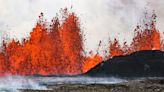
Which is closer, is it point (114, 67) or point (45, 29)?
point (114, 67)

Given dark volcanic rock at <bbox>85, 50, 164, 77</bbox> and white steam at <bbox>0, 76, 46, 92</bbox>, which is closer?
white steam at <bbox>0, 76, 46, 92</bbox>

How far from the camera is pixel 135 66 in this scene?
85.6 metres

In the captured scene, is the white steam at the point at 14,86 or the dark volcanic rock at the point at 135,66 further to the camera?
the dark volcanic rock at the point at 135,66

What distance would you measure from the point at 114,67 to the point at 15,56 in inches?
2225

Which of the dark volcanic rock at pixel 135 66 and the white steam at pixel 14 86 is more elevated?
the dark volcanic rock at pixel 135 66

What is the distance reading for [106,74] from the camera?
274ft

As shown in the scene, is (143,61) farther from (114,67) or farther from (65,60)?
(65,60)

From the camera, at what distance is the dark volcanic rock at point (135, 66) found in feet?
273

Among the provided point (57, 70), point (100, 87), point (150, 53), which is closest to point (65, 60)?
point (57, 70)

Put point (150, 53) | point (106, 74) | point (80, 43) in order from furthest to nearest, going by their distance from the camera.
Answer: point (80, 43), point (150, 53), point (106, 74)

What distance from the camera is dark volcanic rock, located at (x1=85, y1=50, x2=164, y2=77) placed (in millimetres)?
83312

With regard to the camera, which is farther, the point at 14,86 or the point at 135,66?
the point at 135,66

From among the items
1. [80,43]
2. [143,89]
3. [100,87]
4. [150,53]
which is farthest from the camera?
[80,43]

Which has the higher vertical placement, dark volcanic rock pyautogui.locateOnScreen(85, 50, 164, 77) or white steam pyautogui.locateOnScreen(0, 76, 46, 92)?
dark volcanic rock pyautogui.locateOnScreen(85, 50, 164, 77)
